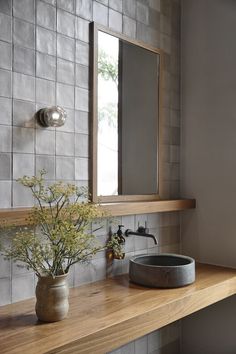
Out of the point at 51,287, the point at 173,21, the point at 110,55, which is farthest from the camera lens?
the point at 173,21

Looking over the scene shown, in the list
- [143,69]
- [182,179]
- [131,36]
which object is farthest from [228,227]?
[131,36]

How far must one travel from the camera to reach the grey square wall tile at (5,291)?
5.59 feet

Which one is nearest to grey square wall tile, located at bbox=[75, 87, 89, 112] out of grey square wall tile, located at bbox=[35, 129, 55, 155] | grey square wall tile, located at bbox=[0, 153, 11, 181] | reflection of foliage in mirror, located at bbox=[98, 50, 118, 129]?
reflection of foliage in mirror, located at bbox=[98, 50, 118, 129]

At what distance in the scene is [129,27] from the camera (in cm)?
232

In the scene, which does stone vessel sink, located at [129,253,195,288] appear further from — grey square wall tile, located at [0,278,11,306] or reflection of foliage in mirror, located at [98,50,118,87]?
reflection of foliage in mirror, located at [98,50,118,87]

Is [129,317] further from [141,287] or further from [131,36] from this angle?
[131,36]

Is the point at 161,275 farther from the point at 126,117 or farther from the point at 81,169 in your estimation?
the point at 126,117

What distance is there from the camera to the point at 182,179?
2674 millimetres

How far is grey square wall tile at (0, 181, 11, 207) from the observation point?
5.60 feet

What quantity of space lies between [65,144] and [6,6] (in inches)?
25.2

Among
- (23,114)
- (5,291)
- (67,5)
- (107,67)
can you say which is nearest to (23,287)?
(5,291)

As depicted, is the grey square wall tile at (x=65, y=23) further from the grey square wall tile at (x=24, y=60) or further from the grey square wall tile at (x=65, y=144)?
the grey square wall tile at (x=65, y=144)

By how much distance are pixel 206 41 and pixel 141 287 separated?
5.02 feet

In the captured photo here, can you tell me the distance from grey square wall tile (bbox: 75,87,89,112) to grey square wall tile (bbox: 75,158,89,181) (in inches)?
10.0
